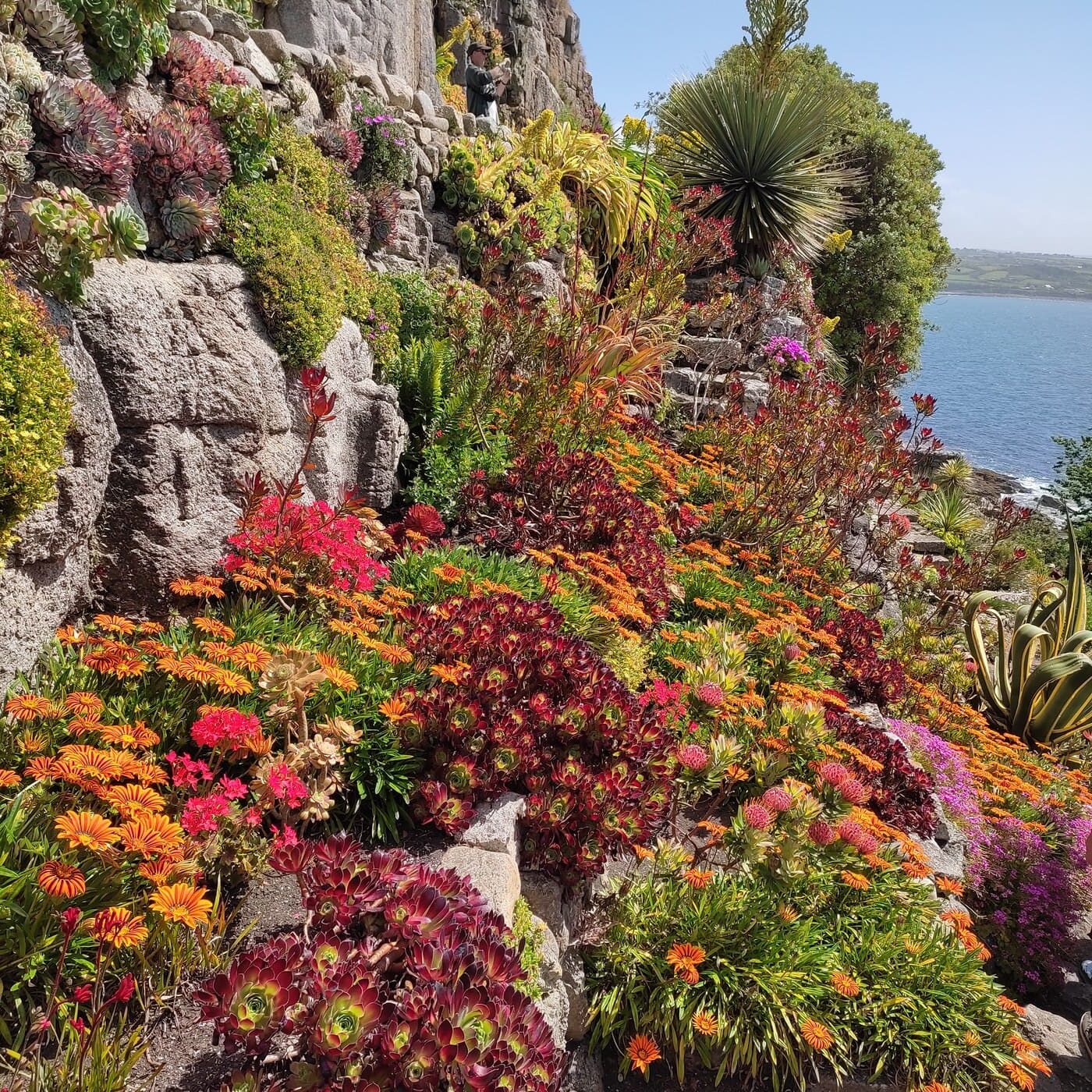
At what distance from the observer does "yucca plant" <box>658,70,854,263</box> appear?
11.3m

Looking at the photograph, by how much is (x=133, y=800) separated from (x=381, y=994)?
76 centimetres

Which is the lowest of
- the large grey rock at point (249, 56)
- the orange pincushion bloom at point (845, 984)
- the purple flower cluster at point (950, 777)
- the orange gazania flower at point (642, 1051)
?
the purple flower cluster at point (950, 777)

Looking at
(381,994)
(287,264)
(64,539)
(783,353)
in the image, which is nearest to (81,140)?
(287,264)

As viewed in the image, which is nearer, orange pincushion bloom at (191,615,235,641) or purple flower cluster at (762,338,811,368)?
orange pincushion bloom at (191,615,235,641)

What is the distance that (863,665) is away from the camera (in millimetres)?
5000

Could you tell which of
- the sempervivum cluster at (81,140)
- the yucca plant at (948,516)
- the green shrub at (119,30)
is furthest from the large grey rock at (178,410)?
the yucca plant at (948,516)

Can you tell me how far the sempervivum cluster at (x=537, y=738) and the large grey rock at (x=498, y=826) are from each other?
4 cm

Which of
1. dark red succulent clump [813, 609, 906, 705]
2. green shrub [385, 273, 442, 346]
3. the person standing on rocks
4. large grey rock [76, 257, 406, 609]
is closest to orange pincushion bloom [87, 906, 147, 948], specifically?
large grey rock [76, 257, 406, 609]

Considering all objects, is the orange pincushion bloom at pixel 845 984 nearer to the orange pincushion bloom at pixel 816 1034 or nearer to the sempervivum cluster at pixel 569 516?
the orange pincushion bloom at pixel 816 1034

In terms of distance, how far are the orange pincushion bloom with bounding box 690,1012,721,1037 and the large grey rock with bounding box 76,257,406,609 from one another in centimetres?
252

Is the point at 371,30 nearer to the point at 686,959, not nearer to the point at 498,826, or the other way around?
the point at 498,826

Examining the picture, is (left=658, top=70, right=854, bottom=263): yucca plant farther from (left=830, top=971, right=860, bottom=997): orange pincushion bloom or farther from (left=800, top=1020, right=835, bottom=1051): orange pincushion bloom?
(left=800, top=1020, right=835, bottom=1051): orange pincushion bloom

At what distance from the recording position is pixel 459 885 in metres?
2.19

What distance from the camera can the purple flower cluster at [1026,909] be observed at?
4145mm
